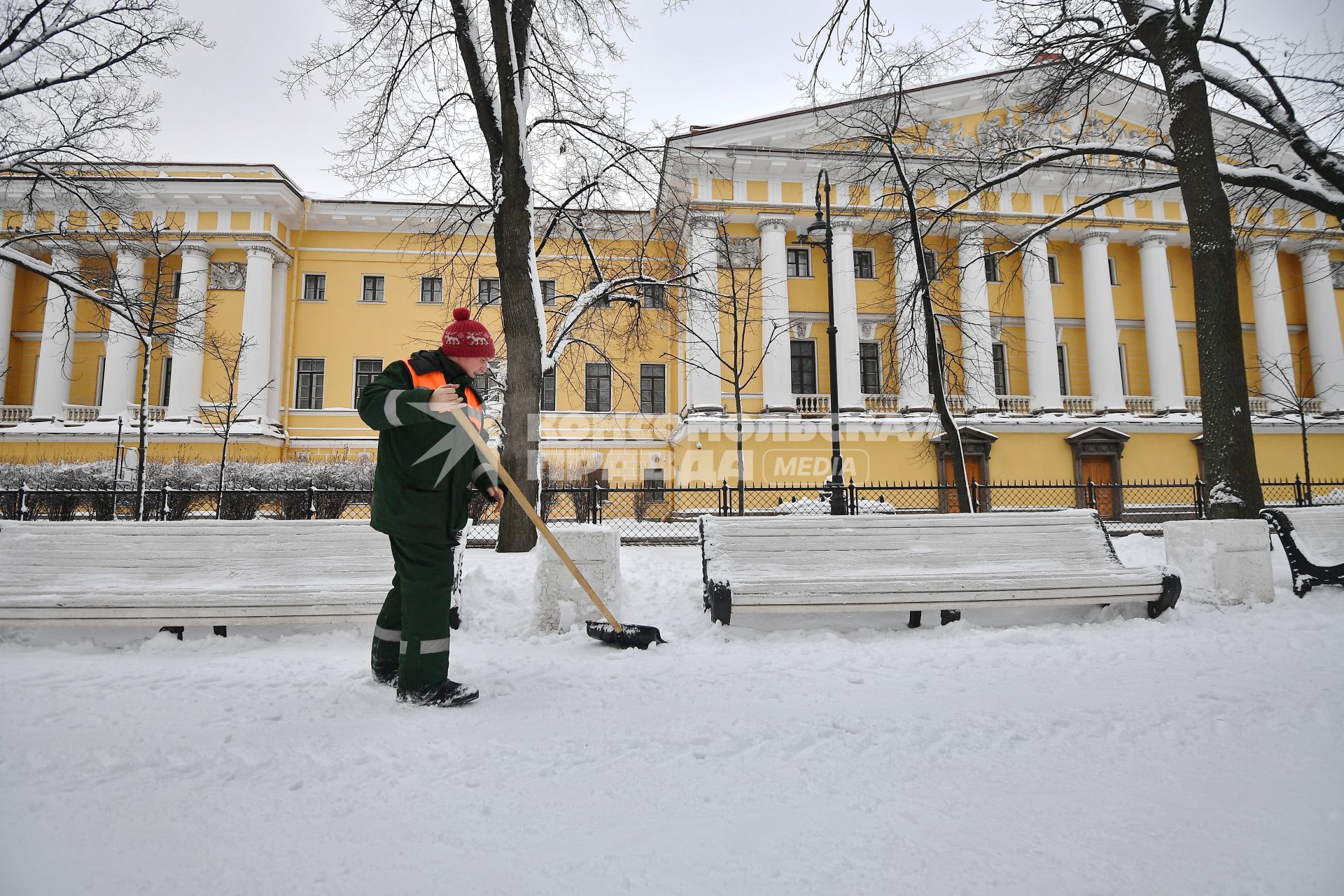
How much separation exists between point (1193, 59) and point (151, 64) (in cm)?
1615

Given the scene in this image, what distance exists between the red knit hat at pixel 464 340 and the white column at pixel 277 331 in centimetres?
2626

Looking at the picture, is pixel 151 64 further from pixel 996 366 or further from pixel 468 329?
pixel 996 366

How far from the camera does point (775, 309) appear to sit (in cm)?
2314

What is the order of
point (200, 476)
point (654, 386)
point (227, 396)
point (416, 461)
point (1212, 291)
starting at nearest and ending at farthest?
point (416, 461)
point (1212, 291)
point (200, 476)
point (227, 396)
point (654, 386)

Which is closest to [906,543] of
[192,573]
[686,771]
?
[686,771]

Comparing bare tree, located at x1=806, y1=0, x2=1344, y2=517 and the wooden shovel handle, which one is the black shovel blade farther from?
bare tree, located at x1=806, y1=0, x2=1344, y2=517

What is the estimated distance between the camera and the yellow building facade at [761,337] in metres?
22.6

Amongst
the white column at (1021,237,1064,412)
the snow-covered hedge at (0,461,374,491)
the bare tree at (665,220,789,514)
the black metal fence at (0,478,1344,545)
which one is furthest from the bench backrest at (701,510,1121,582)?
the white column at (1021,237,1064,412)

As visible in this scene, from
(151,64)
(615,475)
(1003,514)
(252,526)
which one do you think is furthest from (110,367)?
(1003,514)

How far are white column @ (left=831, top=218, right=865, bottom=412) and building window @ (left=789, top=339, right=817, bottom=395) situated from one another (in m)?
2.34

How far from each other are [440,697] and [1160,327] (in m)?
30.1

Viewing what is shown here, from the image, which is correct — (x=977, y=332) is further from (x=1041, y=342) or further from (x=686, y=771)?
(x=686, y=771)

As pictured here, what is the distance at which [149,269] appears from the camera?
25641 millimetres

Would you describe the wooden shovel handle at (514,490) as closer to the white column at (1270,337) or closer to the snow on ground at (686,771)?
the snow on ground at (686,771)
